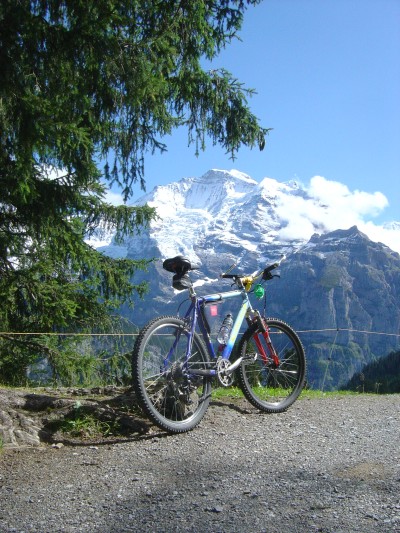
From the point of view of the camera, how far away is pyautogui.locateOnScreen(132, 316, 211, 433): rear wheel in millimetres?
4555

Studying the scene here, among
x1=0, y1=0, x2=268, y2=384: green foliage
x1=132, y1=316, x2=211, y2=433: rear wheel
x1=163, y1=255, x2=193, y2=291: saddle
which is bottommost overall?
x1=132, y1=316, x2=211, y2=433: rear wheel

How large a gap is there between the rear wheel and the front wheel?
2.67 ft

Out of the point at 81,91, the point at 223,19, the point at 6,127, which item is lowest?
the point at 6,127

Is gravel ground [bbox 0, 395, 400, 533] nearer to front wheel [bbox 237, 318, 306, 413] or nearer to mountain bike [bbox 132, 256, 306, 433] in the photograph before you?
mountain bike [bbox 132, 256, 306, 433]

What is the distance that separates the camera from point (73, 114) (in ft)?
19.0

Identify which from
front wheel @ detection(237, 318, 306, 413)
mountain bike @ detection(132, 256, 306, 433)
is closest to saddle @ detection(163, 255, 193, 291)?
mountain bike @ detection(132, 256, 306, 433)

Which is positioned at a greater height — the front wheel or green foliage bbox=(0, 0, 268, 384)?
green foliage bbox=(0, 0, 268, 384)

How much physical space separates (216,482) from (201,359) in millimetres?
1656

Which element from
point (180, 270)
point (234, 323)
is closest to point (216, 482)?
point (180, 270)

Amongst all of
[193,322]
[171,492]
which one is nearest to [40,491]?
[171,492]

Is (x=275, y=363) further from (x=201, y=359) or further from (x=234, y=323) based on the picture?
(x=201, y=359)

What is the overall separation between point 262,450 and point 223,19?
5.84 m

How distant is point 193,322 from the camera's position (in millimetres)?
5012

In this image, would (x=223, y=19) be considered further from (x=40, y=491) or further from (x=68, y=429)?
(x=40, y=491)
